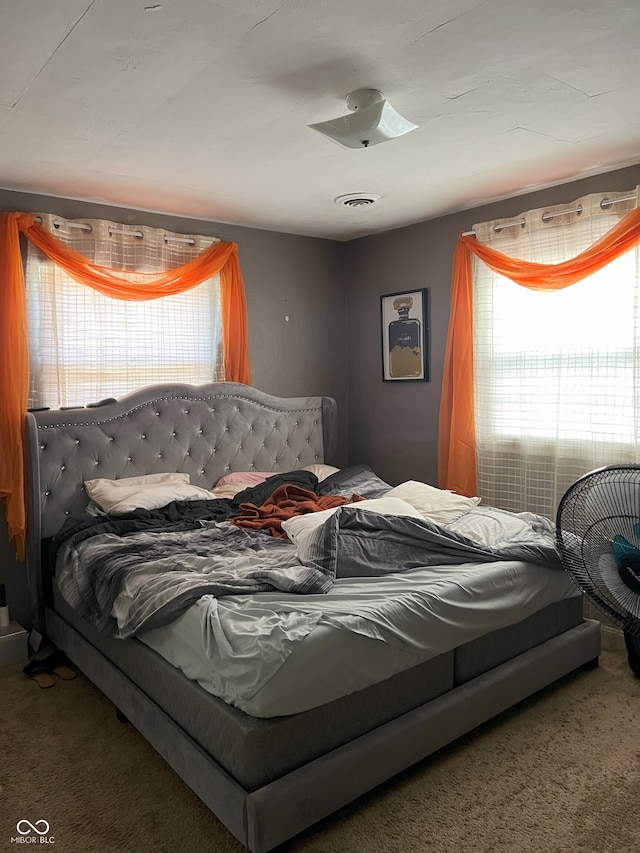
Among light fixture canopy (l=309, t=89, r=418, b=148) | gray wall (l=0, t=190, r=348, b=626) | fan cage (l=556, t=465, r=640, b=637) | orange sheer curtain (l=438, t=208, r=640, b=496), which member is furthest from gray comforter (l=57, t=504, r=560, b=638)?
gray wall (l=0, t=190, r=348, b=626)

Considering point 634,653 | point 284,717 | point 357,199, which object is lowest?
point 634,653

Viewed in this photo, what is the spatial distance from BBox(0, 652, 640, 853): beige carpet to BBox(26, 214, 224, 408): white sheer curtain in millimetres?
1834

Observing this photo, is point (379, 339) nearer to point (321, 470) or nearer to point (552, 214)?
point (321, 470)

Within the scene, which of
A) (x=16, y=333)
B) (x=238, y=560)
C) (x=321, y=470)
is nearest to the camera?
(x=238, y=560)

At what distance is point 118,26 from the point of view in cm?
193

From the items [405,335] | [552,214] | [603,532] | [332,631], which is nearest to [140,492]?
[332,631]

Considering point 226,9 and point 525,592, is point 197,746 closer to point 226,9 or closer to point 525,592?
point 525,592

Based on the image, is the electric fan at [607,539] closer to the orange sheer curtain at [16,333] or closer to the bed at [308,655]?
the bed at [308,655]

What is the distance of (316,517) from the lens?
10.1ft

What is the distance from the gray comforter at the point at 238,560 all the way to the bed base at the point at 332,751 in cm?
30

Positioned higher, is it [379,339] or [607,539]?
[379,339]

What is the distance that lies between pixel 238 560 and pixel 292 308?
2570mm

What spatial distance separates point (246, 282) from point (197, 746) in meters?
3.25

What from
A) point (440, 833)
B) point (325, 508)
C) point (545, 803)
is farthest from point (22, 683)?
point (545, 803)
